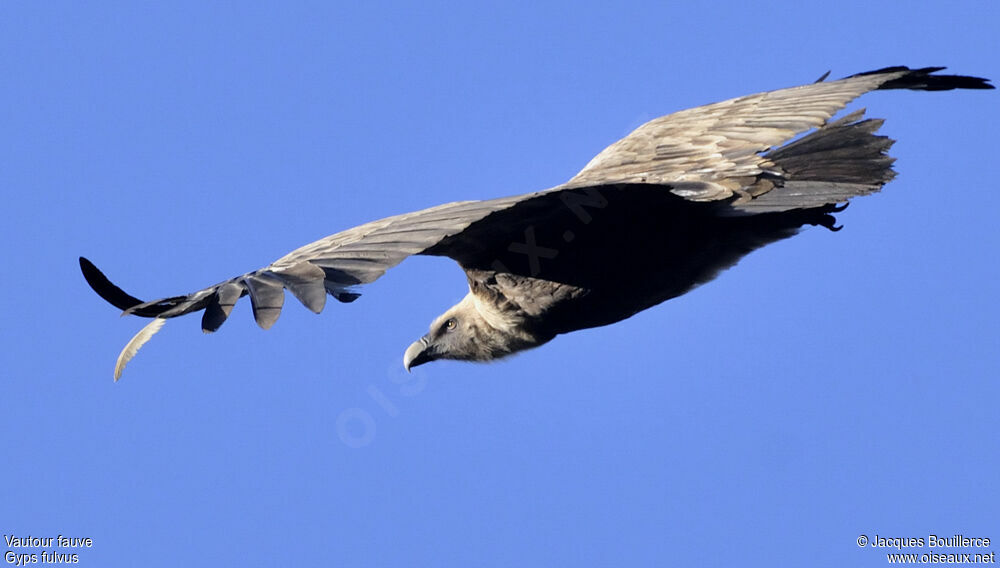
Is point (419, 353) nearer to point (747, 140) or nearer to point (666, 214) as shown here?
point (666, 214)

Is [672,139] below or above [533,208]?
above

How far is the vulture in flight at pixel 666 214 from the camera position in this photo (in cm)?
588

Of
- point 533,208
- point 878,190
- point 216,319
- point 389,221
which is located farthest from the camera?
point 878,190

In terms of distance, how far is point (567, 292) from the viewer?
6215mm

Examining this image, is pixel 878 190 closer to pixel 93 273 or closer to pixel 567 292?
pixel 567 292

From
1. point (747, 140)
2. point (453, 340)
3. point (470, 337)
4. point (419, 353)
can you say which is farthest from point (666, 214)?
point (419, 353)

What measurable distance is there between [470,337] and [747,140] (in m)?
1.89

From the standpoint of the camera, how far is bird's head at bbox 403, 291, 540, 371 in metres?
6.71

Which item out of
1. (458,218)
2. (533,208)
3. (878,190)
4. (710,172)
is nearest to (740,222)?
(710,172)

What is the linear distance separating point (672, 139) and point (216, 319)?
3.40m

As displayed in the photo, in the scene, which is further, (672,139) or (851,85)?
(672,139)

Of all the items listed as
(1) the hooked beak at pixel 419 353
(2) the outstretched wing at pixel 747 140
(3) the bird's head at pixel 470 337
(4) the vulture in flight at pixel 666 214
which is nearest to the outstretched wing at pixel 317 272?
(4) the vulture in flight at pixel 666 214

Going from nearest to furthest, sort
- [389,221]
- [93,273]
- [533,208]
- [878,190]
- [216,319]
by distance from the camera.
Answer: [216,319] → [93,273] → [389,221] → [533,208] → [878,190]

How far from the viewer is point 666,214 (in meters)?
6.06
